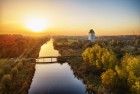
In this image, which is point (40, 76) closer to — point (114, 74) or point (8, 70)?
point (8, 70)

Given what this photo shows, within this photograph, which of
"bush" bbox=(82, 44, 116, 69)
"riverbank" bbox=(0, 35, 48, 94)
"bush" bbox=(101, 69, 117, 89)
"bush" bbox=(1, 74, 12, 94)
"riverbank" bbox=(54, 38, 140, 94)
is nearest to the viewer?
"riverbank" bbox=(54, 38, 140, 94)

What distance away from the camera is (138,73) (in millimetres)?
8156

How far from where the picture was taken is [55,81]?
11992mm

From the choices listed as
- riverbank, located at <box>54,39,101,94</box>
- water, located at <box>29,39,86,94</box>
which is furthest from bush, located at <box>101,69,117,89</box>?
water, located at <box>29,39,86,94</box>

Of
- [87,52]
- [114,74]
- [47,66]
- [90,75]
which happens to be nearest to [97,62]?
[90,75]

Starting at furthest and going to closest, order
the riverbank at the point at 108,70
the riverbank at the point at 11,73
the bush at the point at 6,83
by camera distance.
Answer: the riverbank at the point at 11,73, the bush at the point at 6,83, the riverbank at the point at 108,70

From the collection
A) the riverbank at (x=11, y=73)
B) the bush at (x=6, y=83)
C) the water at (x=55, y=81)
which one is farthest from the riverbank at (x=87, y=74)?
the bush at (x=6, y=83)

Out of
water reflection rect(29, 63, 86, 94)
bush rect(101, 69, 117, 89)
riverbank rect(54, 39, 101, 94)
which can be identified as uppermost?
bush rect(101, 69, 117, 89)

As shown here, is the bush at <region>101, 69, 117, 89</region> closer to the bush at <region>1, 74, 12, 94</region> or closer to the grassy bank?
the grassy bank

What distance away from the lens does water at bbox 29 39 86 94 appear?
10180 millimetres

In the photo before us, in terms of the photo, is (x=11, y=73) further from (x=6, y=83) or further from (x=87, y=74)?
(x=87, y=74)

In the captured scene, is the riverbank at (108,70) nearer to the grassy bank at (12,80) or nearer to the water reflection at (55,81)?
the water reflection at (55,81)

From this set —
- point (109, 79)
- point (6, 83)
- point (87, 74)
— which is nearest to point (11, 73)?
point (6, 83)

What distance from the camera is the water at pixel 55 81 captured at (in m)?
10.2
